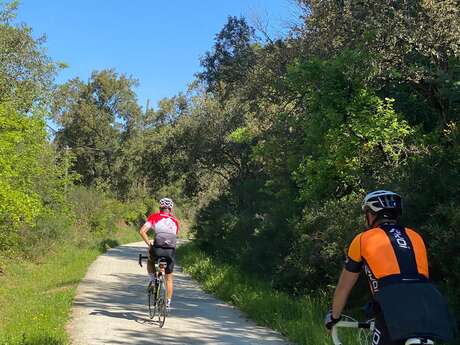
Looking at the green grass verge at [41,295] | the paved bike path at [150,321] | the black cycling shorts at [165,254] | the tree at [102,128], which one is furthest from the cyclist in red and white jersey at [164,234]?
the tree at [102,128]

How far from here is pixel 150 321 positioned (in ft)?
30.9

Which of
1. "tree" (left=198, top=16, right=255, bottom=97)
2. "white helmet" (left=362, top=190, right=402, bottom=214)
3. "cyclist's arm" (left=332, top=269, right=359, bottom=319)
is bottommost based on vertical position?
"cyclist's arm" (left=332, top=269, right=359, bottom=319)

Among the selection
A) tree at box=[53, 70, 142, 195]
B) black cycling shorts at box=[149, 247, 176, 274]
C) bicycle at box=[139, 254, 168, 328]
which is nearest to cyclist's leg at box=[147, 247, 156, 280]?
black cycling shorts at box=[149, 247, 176, 274]

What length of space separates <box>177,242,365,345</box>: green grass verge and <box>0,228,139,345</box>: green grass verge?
347cm

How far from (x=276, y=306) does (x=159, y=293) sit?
230 centimetres

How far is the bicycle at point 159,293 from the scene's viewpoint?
9.02 m

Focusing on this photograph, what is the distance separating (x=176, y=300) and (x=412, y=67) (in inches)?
289

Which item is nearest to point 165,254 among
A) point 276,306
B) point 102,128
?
point 276,306

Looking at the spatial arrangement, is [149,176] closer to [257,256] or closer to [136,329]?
[257,256]

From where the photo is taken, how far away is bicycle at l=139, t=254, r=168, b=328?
355 inches

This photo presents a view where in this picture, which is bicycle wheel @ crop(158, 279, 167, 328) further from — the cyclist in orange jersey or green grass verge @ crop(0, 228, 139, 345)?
the cyclist in orange jersey

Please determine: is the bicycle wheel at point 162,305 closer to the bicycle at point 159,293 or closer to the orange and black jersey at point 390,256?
the bicycle at point 159,293

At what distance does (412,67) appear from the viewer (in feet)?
37.3

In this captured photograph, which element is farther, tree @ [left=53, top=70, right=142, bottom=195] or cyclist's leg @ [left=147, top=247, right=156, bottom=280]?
tree @ [left=53, top=70, right=142, bottom=195]
